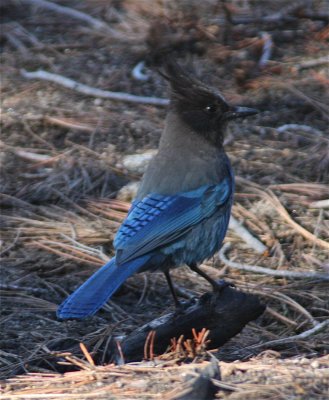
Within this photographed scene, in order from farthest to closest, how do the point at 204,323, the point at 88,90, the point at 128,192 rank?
the point at 88,90
the point at 128,192
the point at 204,323

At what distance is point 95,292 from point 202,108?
4.41ft

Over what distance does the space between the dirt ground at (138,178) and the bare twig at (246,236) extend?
3 cm

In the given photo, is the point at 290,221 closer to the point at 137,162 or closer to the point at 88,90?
the point at 137,162

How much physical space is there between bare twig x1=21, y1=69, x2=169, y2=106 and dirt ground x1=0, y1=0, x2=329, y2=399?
0.13 ft

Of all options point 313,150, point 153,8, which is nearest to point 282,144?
point 313,150

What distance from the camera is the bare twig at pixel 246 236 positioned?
5348 millimetres

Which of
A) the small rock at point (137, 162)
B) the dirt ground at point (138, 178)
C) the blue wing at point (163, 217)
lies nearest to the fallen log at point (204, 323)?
the dirt ground at point (138, 178)

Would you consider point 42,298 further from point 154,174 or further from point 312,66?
point 312,66

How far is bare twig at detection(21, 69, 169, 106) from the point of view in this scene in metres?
6.80

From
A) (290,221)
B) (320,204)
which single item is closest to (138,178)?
(290,221)

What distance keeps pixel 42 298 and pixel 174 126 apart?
1120mm

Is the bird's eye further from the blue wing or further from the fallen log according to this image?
the fallen log

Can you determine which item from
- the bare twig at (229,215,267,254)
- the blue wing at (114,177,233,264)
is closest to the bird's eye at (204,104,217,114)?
the blue wing at (114,177,233,264)

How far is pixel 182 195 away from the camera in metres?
4.84
